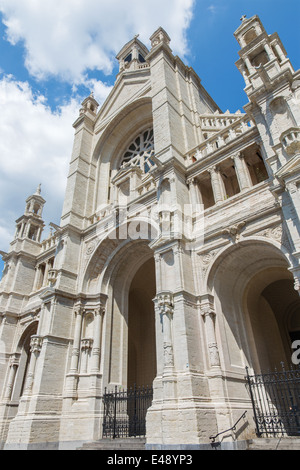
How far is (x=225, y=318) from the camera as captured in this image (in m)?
9.84

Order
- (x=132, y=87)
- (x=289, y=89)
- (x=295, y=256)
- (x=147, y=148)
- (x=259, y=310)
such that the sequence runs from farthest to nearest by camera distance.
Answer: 1. (x=132, y=87)
2. (x=147, y=148)
3. (x=259, y=310)
4. (x=289, y=89)
5. (x=295, y=256)

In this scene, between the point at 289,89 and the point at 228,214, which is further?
the point at 228,214

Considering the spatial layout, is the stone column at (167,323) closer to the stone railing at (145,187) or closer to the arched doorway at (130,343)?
the arched doorway at (130,343)

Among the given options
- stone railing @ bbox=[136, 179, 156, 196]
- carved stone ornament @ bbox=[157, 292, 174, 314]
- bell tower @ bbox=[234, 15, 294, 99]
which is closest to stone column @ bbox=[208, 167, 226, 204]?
bell tower @ bbox=[234, 15, 294, 99]

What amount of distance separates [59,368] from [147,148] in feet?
40.1

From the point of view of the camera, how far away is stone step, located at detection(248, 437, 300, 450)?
669 cm

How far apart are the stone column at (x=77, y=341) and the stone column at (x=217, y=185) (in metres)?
7.35

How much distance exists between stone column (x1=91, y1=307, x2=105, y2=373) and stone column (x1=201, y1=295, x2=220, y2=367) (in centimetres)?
508

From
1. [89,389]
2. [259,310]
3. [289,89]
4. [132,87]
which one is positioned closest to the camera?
[289,89]

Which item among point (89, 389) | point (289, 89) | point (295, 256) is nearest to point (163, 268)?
point (295, 256)

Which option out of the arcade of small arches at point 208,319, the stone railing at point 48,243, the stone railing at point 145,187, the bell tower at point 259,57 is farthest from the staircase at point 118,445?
the stone railing at point 48,243

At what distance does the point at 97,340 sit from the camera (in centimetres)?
1253

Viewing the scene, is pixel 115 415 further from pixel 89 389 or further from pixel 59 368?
pixel 59 368

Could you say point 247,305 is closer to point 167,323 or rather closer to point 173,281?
point 173,281
